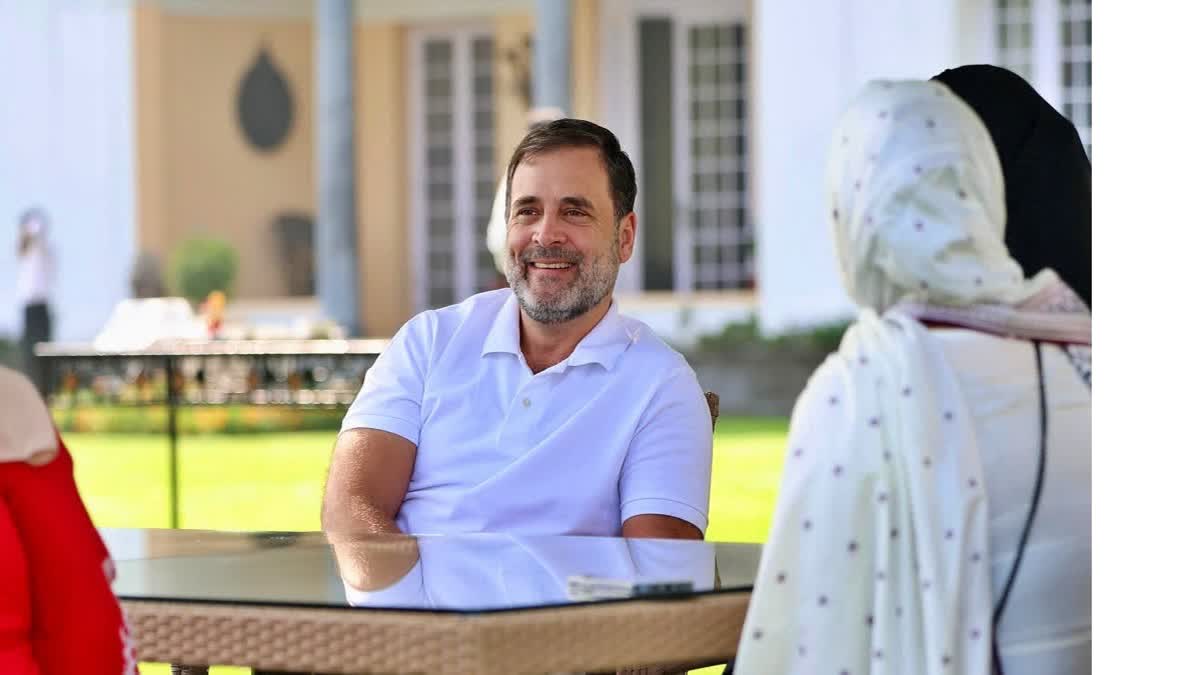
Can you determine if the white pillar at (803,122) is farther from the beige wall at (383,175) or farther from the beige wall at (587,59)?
the beige wall at (383,175)

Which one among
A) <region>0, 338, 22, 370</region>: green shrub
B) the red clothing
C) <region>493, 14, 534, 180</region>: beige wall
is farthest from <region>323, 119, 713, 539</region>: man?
<region>493, 14, 534, 180</region>: beige wall

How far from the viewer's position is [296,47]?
57.4 feet

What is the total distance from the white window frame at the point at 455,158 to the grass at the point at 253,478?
4.33m

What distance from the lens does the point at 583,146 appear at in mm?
3016

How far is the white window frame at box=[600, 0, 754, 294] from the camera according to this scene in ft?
52.5

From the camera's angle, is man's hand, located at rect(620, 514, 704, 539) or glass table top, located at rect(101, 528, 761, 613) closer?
glass table top, located at rect(101, 528, 761, 613)

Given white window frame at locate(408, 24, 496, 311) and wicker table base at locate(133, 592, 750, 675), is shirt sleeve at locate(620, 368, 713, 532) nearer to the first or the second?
wicker table base at locate(133, 592, 750, 675)

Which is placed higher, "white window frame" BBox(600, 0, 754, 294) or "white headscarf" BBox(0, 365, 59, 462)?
"white window frame" BBox(600, 0, 754, 294)

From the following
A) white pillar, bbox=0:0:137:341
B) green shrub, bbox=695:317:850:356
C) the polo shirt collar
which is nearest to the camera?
the polo shirt collar

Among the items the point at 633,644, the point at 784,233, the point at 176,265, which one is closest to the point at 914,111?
the point at 633,644

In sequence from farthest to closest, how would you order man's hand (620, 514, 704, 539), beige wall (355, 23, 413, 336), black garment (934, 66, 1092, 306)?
1. beige wall (355, 23, 413, 336)
2. man's hand (620, 514, 704, 539)
3. black garment (934, 66, 1092, 306)

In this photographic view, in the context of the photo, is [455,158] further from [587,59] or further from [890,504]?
[890,504]

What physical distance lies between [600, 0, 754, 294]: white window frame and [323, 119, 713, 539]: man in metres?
12.8

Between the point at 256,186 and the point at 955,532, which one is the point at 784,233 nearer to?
the point at 256,186
